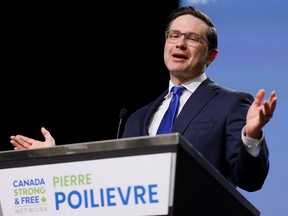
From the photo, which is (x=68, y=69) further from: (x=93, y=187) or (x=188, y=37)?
(x=93, y=187)

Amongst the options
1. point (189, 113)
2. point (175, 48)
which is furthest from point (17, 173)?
point (175, 48)

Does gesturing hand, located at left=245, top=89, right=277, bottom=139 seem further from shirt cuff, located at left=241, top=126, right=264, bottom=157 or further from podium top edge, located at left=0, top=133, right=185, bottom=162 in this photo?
podium top edge, located at left=0, top=133, right=185, bottom=162

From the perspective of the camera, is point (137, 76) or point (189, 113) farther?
point (137, 76)

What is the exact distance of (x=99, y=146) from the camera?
5.37 feet

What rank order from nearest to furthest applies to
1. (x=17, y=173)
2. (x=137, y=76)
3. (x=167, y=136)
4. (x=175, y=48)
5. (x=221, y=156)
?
(x=167, y=136), (x=17, y=173), (x=221, y=156), (x=175, y=48), (x=137, y=76)

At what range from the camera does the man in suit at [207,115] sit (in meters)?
2.01

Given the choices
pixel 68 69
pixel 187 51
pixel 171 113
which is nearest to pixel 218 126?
pixel 171 113

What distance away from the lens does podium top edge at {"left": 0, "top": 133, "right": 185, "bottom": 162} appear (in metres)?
1.56

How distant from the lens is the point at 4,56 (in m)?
4.18

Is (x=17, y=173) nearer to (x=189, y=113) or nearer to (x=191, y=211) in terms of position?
(x=191, y=211)

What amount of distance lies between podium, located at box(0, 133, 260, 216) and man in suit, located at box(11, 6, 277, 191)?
0.26 metres

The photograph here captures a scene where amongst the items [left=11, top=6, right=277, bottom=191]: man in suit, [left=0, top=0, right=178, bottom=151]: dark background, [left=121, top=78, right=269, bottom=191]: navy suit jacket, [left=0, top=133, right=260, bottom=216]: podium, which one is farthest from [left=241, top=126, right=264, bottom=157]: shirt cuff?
[left=0, top=0, right=178, bottom=151]: dark background

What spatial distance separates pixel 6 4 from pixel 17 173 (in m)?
2.60

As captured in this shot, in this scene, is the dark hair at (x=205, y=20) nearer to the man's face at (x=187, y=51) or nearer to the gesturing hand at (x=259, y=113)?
the man's face at (x=187, y=51)
